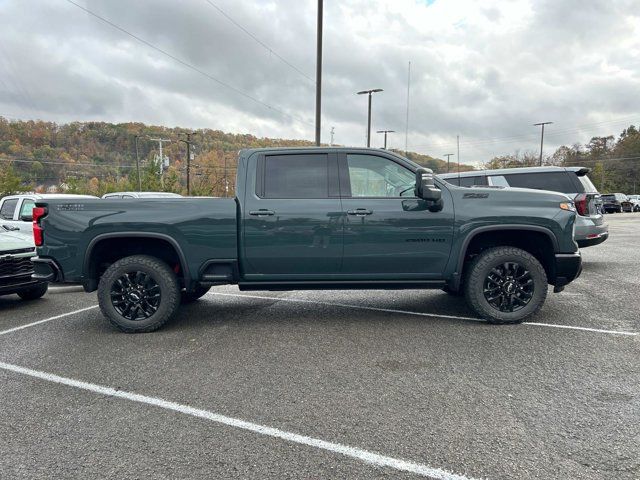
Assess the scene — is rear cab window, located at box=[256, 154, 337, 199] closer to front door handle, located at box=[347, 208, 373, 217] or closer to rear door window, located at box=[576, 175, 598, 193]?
front door handle, located at box=[347, 208, 373, 217]

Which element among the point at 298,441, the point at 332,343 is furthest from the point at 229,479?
the point at 332,343

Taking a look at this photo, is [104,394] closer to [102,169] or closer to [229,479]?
[229,479]

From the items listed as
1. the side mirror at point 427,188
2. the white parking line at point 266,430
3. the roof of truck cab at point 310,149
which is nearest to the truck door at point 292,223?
the roof of truck cab at point 310,149

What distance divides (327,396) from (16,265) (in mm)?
5288

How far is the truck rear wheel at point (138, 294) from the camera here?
184 inches

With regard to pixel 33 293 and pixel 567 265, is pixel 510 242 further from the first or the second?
pixel 33 293

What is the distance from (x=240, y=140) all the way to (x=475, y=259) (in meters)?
52.0

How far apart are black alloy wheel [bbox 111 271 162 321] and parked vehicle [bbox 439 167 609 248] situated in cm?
533

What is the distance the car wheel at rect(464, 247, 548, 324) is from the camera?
469cm

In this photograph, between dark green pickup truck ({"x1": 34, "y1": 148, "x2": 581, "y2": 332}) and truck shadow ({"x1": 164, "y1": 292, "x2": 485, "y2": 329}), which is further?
truck shadow ({"x1": 164, "y1": 292, "x2": 485, "y2": 329})

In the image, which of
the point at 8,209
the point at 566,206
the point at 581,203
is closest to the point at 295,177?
the point at 566,206

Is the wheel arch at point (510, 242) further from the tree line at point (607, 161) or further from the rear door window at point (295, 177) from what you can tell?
the tree line at point (607, 161)

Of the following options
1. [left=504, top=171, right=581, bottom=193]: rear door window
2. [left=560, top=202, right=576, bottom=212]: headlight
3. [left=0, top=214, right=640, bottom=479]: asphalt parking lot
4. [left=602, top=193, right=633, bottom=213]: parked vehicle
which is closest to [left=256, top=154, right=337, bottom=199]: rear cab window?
[left=0, top=214, right=640, bottom=479]: asphalt parking lot

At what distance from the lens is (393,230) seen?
4.62 metres
